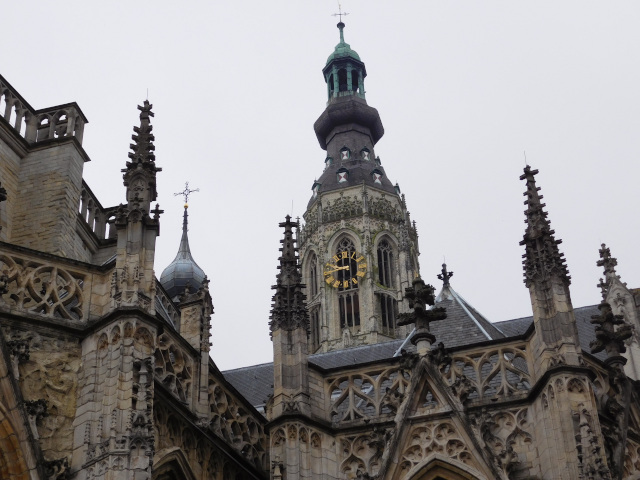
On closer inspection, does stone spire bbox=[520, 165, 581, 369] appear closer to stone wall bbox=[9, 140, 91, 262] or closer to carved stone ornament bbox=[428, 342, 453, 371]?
carved stone ornament bbox=[428, 342, 453, 371]

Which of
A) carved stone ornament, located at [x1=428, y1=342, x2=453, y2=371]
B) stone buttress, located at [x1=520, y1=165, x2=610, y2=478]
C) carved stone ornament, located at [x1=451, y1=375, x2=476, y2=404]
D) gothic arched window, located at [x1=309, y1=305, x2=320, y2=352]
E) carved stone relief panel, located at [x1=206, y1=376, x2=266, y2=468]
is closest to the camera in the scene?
stone buttress, located at [x1=520, y1=165, x2=610, y2=478]

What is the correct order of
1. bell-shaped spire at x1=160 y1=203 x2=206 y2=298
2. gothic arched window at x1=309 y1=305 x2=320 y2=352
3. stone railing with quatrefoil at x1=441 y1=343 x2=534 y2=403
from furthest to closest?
gothic arched window at x1=309 y1=305 x2=320 y2=352 → bell-shaped spire at x1=160 y1=203 x2=206 y2=298 → stone railing with quatrefoil at x1=441 y1=343 x2=534 y2=403

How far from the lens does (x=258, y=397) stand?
22.3m

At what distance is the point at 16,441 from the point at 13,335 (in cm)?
120

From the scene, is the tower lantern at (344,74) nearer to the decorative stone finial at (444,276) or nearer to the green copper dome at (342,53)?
the green copper dome at (342,53)

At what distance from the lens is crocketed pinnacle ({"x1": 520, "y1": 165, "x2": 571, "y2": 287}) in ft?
46.7

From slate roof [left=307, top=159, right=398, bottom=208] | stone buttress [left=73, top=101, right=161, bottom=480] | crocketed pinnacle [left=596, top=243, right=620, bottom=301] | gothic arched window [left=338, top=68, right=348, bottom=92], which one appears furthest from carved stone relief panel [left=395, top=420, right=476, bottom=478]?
gothic arched window [left=338, top=68, right=348, bottom=92]

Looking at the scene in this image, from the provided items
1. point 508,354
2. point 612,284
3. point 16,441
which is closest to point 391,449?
point 508,354

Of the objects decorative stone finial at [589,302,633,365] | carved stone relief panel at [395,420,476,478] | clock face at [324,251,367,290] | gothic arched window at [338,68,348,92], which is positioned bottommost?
carved stone relief panel at [395,420,476,478]

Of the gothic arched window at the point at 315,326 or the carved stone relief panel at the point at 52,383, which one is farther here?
the gothic arched window at the point at 315,326

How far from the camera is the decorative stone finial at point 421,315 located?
14258 mm

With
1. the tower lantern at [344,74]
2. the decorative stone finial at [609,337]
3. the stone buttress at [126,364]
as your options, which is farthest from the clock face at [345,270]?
the stone buttress at [126,364]

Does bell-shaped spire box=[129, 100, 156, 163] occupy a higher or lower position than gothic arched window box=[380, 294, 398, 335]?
lower

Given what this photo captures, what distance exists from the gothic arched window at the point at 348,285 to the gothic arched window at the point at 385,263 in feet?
4.47
